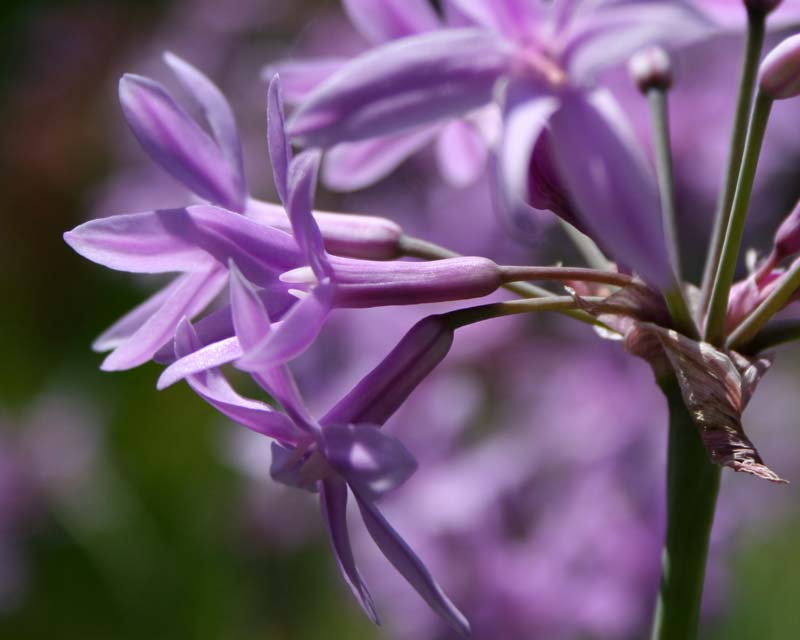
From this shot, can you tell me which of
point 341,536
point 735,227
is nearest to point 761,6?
point 735,227

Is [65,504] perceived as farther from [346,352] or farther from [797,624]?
[797,624]

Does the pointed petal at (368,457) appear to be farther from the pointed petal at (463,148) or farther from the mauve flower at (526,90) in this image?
the pointed petal at (463,148)

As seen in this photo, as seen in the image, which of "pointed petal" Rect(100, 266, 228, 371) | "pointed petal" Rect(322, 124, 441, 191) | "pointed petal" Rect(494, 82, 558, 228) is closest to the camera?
"pointed petal" Rect(494, 82, 558, 228)

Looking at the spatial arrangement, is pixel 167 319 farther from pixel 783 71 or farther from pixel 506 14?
pixel 783 71

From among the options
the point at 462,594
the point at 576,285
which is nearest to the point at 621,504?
the point at 462,594

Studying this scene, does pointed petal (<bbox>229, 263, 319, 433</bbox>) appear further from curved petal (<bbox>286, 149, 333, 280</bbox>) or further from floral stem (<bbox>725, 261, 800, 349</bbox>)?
floral stem (<bbox>725, 261, 800, 349</bbox>)

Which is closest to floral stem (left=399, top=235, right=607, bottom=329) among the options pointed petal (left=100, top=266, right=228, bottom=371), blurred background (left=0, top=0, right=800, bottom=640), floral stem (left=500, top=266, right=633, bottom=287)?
floral stem (left=500, top=266, right=633, bottom=287)
